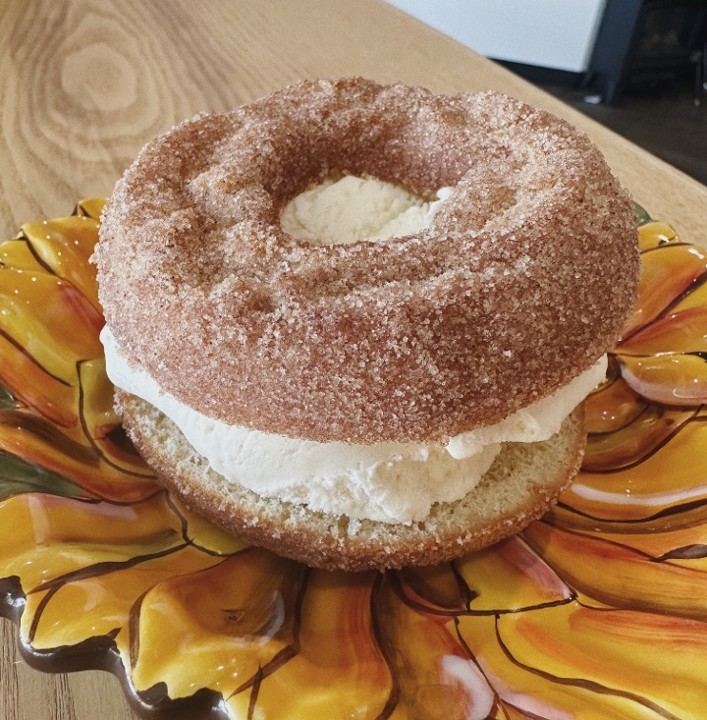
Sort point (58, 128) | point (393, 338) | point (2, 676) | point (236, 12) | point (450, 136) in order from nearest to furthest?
point (393, 338) → point (2, 676) → point (450, 136) → point (58, 128) → point (236, 12)

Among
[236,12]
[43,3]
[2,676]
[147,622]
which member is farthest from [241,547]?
[43,3]

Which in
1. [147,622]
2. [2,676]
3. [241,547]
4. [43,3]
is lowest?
[2,676]

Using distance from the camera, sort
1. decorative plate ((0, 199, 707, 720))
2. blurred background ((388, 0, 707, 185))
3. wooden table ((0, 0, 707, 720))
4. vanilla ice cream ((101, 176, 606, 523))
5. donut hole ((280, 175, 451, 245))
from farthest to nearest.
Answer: blurred background ((388, 0, 707, 185)) → wooden table ((0, 0, 707, 720)) → donut hole ((280, 175, 451, 245)) → vanilla ice cream ((101, 176, 606, 523)) → decorative plate ((0, 199, 707, 720))

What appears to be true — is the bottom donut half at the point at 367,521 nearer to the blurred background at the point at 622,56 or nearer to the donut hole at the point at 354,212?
the donut hole at the point at 354,212

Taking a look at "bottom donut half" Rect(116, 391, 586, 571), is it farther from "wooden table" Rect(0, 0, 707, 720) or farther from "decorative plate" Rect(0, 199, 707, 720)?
"wooden table" Rect(0, 0, 707, 720)

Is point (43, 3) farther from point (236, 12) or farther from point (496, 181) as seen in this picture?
point (496, 181)

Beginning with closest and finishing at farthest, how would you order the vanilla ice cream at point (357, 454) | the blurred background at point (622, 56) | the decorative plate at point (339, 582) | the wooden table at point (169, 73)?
the decorative plate at point (339, 582)
the vanilla ice cream at point (357, 454)
the wooden table at point (169, 73)
the blurred background at point (622, 56)

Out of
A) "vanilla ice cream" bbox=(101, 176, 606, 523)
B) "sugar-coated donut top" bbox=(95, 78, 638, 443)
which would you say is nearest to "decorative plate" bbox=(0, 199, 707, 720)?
"vanilla ice cream" bbox=(101, 176, 606, 523)

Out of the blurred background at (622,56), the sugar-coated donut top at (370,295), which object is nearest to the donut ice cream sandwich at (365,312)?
the sugar-coated donut top at (370,295)
